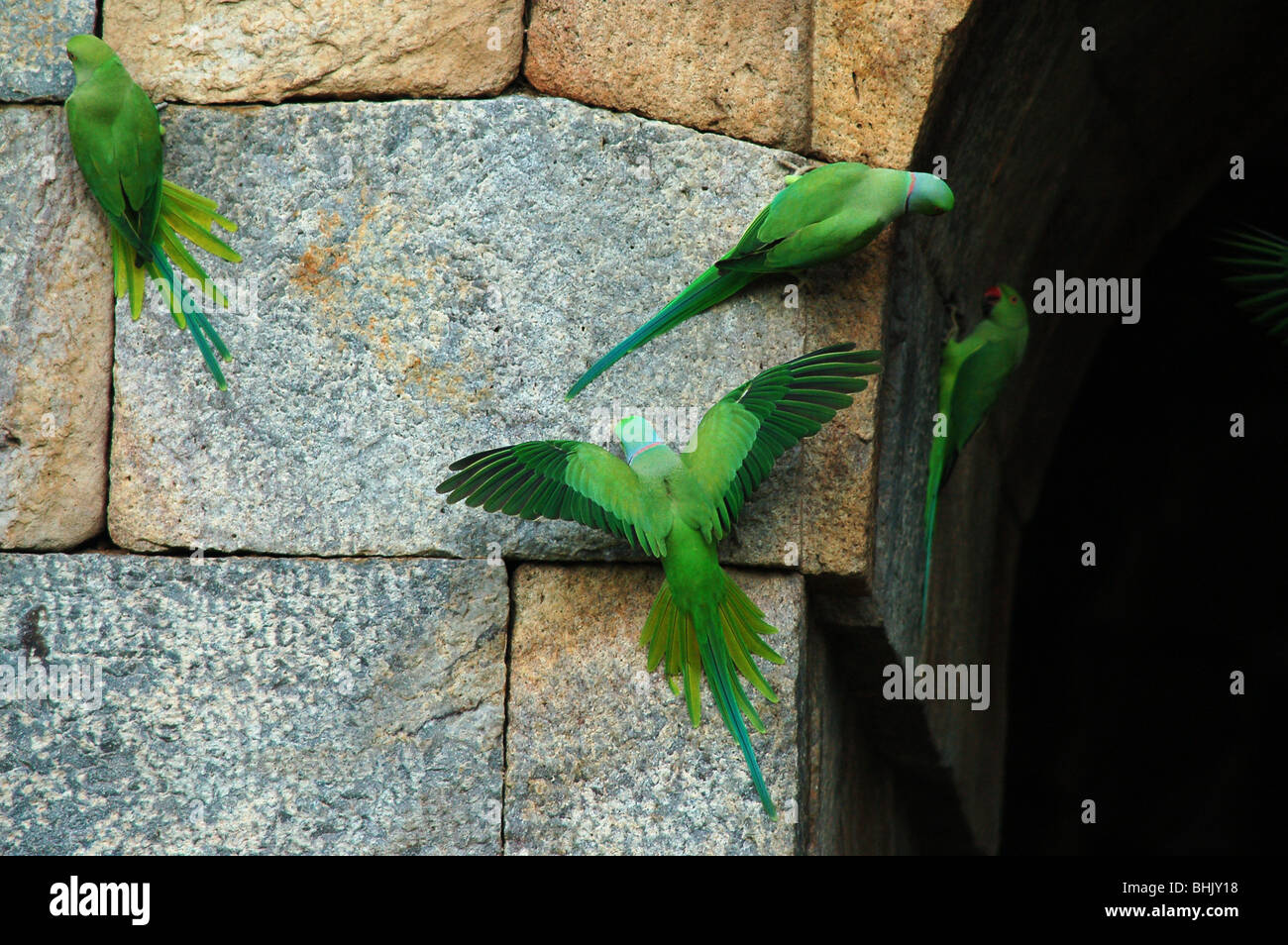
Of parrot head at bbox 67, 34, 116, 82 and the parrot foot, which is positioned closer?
parrot head at bbox 67, 34, 116, 82

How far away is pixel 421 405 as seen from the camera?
2.80m

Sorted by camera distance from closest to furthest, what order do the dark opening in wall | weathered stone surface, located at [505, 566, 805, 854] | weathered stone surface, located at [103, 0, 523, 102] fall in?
weathered stone surface, located at [505, 566, 805, 854] < weathered stone surface, located at [103, 0, 523, 102] < the dark opening in wall

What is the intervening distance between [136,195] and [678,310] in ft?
3.61

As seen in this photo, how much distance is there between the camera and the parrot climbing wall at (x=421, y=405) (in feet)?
8.95

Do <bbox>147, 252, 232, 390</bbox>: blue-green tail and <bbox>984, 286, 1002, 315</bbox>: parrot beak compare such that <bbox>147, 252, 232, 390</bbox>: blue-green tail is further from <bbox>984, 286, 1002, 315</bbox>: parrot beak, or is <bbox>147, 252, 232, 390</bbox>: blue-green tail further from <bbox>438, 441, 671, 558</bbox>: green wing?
<bbox>984, 286, 1002, 315</bbox>: parrot beak

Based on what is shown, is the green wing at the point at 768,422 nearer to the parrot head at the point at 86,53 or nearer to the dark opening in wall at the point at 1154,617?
the parrot head at the point at 86,53

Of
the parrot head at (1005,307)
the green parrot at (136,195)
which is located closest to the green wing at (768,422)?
the parrot head at (1005,307)

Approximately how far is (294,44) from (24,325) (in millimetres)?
802

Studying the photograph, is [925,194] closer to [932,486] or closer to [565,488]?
[932,486]

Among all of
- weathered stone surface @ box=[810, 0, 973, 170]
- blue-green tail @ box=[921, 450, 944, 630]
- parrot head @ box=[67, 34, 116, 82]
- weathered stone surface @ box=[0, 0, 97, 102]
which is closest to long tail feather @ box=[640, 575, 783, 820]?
blue-green tail @ box=[921, 450, 944, 630]

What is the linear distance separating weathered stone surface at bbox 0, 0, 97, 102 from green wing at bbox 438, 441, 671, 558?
1.24 meters

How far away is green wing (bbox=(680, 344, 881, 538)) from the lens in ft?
8.39

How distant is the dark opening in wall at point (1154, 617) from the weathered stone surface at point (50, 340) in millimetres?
3249

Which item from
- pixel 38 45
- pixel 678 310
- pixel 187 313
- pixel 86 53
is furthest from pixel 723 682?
pixel 38 45
